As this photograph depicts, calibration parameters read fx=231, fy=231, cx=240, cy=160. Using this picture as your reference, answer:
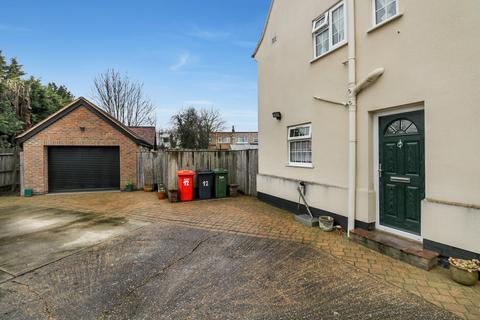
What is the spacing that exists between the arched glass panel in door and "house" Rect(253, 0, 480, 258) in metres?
0.02

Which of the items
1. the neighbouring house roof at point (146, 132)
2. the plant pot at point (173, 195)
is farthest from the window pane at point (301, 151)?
the neighbouring house roof at point (146, 132)

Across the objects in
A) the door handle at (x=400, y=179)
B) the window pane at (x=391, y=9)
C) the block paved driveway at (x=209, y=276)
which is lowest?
the block paved driveway at (x=209, y=276)

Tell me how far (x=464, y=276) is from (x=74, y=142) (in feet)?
45.1

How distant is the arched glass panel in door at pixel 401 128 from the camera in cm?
407

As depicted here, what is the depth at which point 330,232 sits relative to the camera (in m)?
5.18

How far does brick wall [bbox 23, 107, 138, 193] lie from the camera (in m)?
10.6

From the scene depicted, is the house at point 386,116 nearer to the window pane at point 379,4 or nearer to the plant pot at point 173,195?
the window pane at point 379,4

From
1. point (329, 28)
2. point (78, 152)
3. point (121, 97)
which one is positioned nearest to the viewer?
point (329, 28)

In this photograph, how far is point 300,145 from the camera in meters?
6.89

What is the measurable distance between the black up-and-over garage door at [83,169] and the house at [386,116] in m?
8.98

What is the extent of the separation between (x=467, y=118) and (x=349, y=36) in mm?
2722

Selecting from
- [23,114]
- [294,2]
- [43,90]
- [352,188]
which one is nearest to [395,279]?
[352,188]

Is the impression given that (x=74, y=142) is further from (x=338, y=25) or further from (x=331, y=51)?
(x=338, y=25)

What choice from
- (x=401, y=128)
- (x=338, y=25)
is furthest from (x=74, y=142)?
(x=401, y=128)
